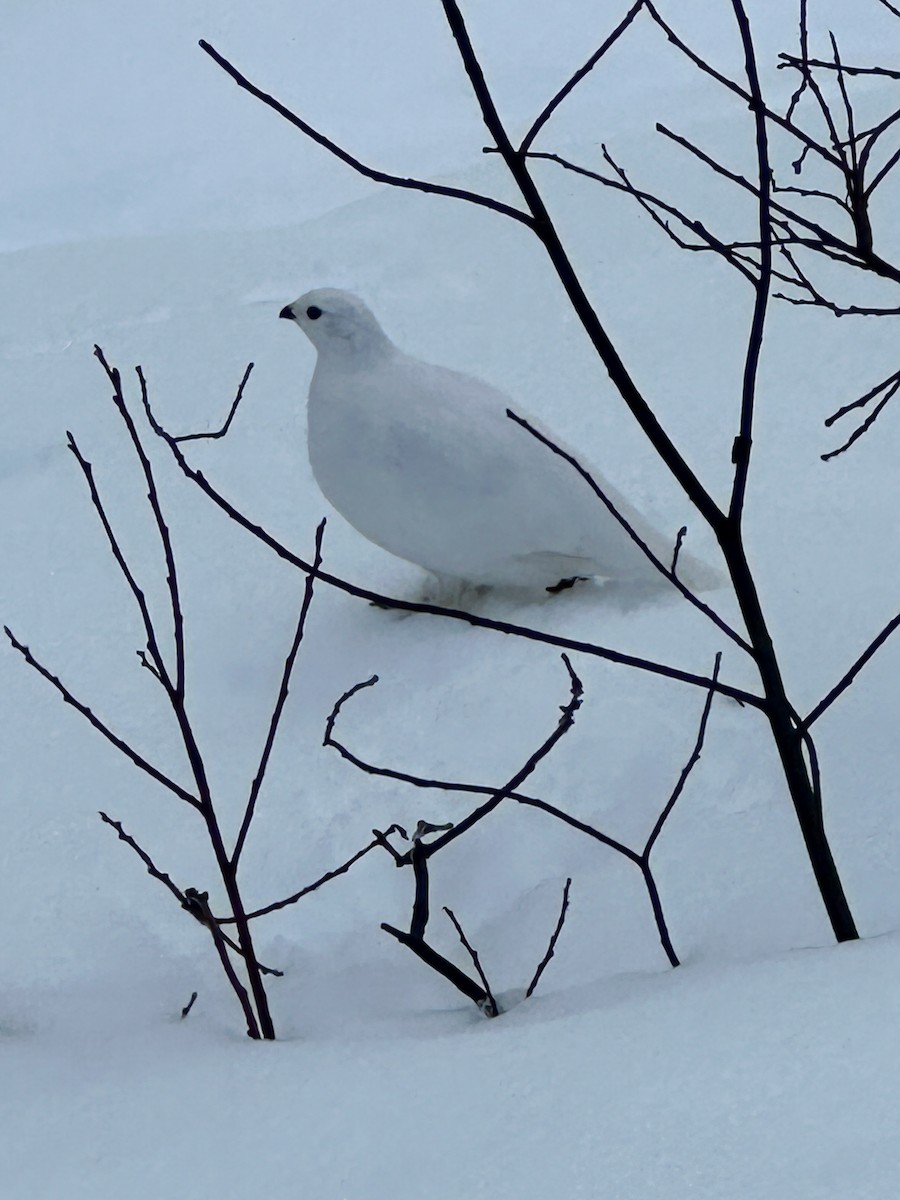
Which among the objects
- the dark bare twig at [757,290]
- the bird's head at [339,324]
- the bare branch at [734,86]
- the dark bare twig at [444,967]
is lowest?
the dark bare twig at [444,967]

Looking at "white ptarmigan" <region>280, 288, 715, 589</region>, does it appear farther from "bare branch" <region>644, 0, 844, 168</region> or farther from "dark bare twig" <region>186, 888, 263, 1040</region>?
"dark bare twig" <region>186, 888, 263, 1040</region>

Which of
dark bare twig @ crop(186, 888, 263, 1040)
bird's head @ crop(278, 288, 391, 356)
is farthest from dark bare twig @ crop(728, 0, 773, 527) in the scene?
bird's head @ crop(278, 288, 391, 356)

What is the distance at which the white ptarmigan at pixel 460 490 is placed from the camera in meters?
2.28

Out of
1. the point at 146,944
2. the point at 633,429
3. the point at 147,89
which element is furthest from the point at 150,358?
the point at 147,89

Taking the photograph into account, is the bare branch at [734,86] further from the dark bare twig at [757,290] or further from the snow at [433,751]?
the snow at [433,751]

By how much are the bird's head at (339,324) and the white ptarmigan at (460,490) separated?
0.03 metres

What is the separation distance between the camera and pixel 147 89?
5867 millimetres

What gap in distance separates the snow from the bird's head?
1.47 ft

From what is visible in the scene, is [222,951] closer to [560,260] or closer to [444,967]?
[444,967]

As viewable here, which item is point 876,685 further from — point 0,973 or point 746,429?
point 0,973

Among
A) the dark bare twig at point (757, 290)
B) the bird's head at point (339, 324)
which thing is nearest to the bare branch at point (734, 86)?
the dark bare twig at point (757, 290)

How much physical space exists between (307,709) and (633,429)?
1.15 meters

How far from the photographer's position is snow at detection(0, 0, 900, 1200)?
1.09 metres

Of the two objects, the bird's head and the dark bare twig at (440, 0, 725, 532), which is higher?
the bird's head
